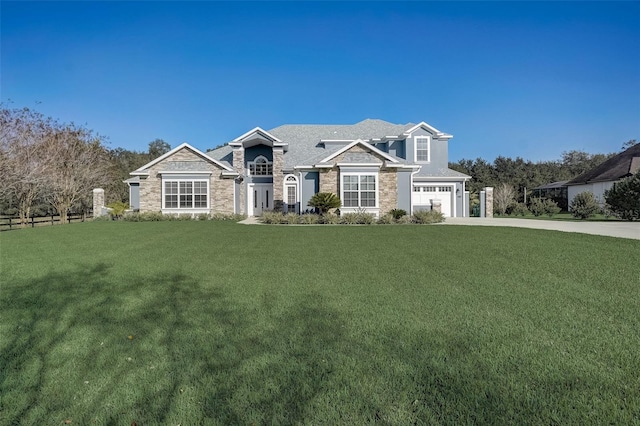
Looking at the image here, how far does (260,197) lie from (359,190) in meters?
8.85

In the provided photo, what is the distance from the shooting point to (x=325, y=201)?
19.7m

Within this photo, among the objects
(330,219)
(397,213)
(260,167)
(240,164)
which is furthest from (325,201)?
(240,164)

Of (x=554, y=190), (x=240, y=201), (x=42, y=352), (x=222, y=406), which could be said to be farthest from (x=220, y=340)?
(x=554, y=190)

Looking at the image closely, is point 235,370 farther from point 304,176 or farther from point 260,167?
point 260,167

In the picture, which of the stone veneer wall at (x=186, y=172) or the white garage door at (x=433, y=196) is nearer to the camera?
the stone veneer wall at (x=186, y=172)

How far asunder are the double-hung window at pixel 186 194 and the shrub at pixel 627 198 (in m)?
23.8

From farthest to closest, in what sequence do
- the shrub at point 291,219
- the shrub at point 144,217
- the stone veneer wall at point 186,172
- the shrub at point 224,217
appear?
the stone veneer wall at point 186,172
the shrub at point 224,217
the shrub at point 144,217
the shrub at point 291,219

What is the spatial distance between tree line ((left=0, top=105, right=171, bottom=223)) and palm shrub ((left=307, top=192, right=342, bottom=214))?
15423 millimetres

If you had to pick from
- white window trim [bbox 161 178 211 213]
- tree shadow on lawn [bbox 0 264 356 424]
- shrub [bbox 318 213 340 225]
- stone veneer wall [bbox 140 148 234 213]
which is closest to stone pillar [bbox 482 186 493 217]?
shrub [bbox 318 213 340 225]

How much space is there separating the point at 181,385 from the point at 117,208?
23729 millimetres

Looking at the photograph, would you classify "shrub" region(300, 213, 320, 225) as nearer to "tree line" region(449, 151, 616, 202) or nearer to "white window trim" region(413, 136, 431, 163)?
"white window trim" region(413, 136, 431, 163)

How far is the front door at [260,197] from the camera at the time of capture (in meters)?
26.8

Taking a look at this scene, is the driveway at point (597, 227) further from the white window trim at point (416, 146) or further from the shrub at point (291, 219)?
the white window trim at point (416, 146)

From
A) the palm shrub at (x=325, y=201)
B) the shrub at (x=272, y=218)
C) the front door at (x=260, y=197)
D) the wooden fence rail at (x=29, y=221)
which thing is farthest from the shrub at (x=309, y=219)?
the wooden fence rail at (x=29, y=221)
